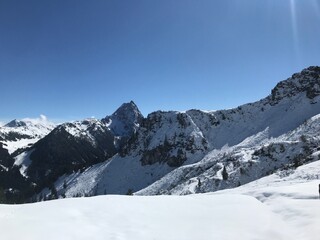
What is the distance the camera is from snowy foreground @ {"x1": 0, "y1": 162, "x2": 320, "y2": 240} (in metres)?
12.3

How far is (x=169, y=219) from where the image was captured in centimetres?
1491

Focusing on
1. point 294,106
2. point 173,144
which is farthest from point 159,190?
point 294,106

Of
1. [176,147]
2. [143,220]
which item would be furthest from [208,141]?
[143,220]

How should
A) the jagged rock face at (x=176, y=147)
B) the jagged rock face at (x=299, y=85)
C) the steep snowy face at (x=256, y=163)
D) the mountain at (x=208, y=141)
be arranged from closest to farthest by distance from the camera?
the steep snowy face at (x=256, y=163)
the mountain at (x=208, y=141)
the jagged rock face at (x=299, y=85)
the jagged rock face at (x=176, y=147)

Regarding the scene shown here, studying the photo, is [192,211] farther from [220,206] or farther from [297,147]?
[297,147]

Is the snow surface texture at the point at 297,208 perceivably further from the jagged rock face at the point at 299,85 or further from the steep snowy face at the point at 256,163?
the jagged rock face at the point at 299,85

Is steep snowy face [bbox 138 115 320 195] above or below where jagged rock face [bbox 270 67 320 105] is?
below

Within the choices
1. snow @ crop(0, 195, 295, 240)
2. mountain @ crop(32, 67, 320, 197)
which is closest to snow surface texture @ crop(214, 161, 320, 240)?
snow @ crop(0, 195, 295, 240)

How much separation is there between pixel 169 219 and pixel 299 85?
182099 mm

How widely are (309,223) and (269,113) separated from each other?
174 meters

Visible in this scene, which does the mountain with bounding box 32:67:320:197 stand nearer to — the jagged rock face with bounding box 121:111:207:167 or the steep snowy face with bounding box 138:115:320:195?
the jagged rock face with bounding box 121:111:207:167

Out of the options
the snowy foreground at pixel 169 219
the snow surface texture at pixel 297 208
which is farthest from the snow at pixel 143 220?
the snow surface texture at pixel 297 208

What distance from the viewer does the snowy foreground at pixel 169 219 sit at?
12.3 metres

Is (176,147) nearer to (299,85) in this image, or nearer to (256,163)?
(299,85)
